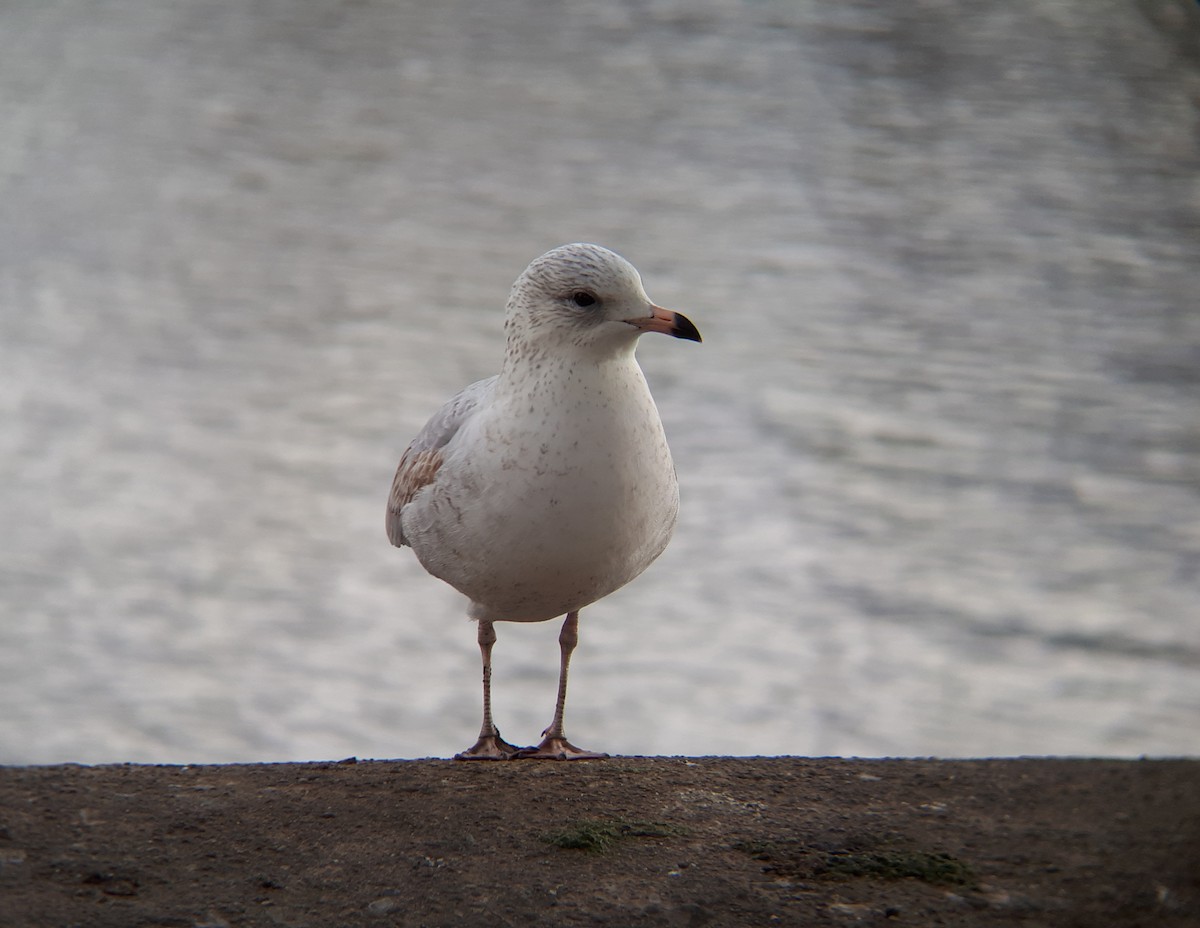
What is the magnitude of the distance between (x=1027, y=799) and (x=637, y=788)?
795 mm

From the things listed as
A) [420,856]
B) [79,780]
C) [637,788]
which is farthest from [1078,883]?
[79,780]

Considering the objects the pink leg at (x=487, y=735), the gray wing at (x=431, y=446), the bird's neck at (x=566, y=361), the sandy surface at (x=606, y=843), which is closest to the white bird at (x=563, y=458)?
the bird's neck at (x=566, y=361)

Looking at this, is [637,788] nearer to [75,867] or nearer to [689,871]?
[689,871]

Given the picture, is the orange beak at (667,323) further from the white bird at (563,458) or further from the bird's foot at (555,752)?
the bird's foot at (555,752)

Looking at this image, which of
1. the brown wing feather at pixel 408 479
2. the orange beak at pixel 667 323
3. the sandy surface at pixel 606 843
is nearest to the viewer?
the sandy surface at pixel 606 843

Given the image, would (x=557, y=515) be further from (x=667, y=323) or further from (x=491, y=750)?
(x=491, y=750)

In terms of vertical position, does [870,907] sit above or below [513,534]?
below

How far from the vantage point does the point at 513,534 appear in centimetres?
261

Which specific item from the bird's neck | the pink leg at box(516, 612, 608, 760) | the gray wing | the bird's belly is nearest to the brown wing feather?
the gray wing

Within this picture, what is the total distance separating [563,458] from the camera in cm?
258

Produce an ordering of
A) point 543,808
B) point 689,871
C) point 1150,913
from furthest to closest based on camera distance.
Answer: point 543,808 → point 689,871 → point 1150,913

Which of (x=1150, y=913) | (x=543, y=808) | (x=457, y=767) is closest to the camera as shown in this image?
(x=1150, y=913)

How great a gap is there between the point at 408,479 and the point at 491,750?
66cm

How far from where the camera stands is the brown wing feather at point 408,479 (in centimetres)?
289
